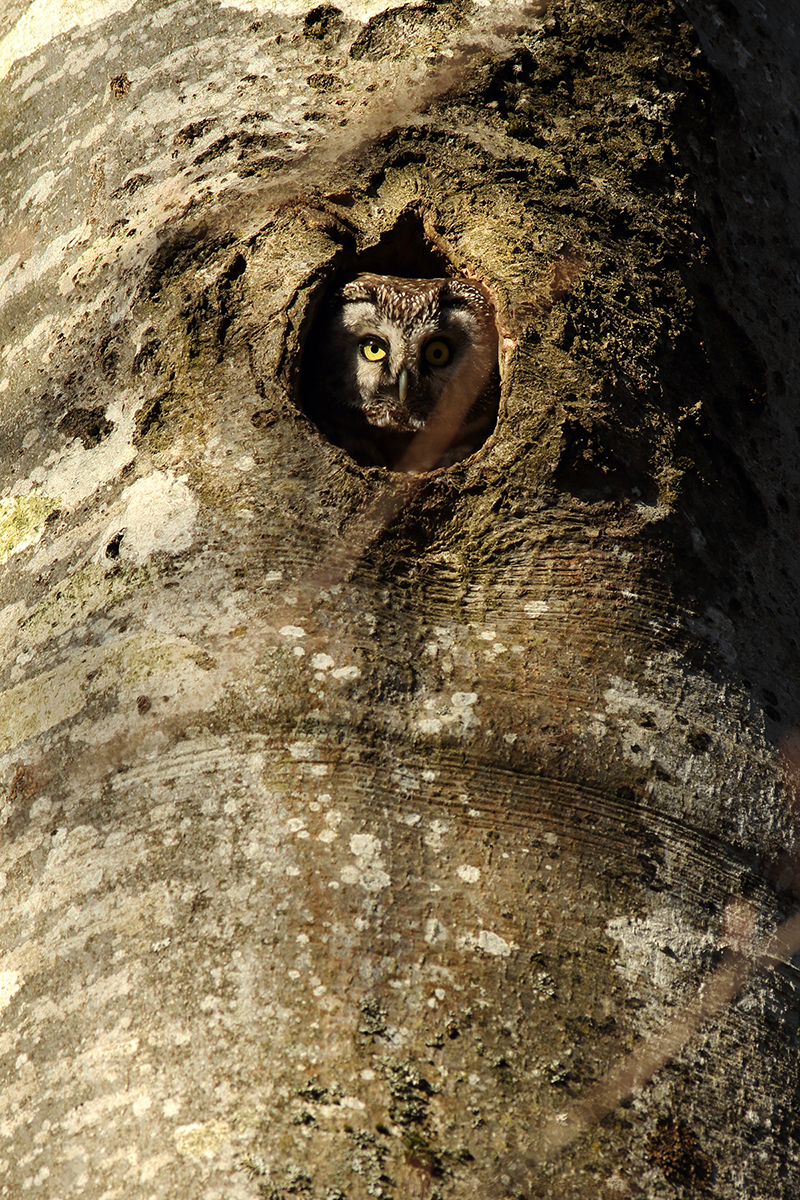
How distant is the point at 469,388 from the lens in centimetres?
333

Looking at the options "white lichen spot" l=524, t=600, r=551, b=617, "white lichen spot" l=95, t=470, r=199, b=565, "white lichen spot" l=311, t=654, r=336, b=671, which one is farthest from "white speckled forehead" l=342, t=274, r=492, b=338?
"white lichen spot" l=311, t=654, r=336, b=671

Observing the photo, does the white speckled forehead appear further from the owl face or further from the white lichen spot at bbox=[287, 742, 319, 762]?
the white lichen spot at bbox=[287, 742, 319, 762]

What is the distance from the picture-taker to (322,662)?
1.76 metres

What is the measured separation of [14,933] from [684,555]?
135 cm

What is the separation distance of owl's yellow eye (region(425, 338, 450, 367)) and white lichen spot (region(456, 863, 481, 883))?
249 centimetres

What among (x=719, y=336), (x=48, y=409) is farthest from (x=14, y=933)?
(x=719, y=336)

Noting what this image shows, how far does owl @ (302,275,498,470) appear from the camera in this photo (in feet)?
10.4

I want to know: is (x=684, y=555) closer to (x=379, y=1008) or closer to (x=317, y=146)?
(x=379, y=1008)

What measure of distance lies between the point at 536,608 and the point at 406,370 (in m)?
2.03

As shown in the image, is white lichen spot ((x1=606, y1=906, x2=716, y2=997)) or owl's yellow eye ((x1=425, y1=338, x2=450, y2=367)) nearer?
white lichen spot ((x1=606, y1=906, x2=716, y2=997))

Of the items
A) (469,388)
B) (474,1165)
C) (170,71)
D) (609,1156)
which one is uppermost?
(170,71)

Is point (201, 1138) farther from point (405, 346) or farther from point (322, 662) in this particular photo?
point (405, 346)

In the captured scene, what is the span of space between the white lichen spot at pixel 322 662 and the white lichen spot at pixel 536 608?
0.37m

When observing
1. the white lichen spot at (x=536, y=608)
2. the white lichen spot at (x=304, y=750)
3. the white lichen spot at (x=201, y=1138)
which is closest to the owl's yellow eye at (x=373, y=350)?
the white lichen spot at (x=536, y=608)
